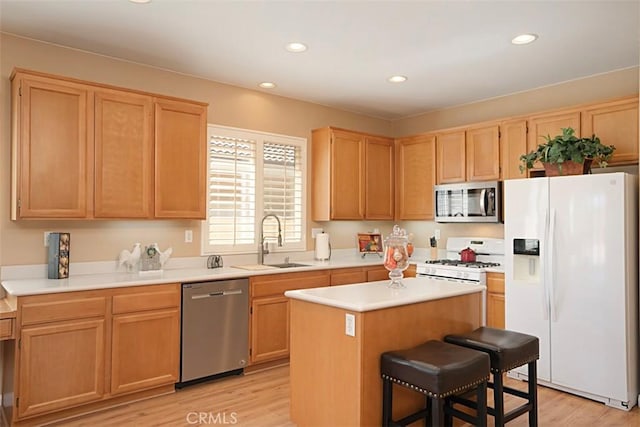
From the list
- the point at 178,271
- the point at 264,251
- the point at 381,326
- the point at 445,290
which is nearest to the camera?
the point at 381,326

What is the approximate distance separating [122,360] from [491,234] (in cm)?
375

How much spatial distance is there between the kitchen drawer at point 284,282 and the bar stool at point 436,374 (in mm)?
1753

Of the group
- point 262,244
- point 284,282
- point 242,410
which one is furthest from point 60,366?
point 262,244

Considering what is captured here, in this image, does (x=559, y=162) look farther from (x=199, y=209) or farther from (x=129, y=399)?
(x=129, y=399)

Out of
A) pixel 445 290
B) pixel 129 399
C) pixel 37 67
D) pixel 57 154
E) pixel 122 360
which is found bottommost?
pixel 129 399

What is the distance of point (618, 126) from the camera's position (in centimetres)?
374

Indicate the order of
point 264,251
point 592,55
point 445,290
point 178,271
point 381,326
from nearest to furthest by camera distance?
point 381,326, point 445,290, point 592,55, point 178,271, point 264,251

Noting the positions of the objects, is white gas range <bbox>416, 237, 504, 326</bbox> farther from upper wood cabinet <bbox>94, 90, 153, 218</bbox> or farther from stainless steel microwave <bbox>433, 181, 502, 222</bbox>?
upper wood cabinet <bbox>94, 90, 153, 218</bbox>

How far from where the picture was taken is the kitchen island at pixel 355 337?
2.42 metres

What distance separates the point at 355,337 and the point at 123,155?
232cm

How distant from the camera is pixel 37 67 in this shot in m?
3.41

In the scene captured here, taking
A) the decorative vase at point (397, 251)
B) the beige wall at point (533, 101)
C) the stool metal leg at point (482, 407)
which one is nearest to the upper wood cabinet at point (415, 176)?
the beige wall at point (533, 101)

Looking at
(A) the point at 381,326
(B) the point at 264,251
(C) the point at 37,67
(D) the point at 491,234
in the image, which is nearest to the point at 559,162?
(D) the point at 491,234

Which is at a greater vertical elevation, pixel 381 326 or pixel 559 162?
pixel 559 162
